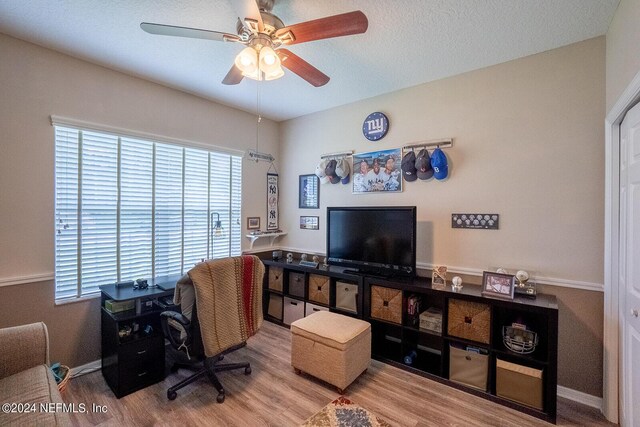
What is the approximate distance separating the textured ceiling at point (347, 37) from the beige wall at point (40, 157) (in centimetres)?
16

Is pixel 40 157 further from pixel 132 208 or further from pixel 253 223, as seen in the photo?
pixel 253 223

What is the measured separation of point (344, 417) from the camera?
1972 millimetres

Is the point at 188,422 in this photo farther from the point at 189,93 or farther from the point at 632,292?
the point at 189,93

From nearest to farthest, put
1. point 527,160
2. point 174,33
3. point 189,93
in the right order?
point 174,33
point 527,160
point 189,93

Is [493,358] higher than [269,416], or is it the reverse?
[493,358]

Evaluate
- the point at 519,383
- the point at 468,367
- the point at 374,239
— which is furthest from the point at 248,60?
the point at 519,383

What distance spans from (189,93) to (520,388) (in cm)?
410

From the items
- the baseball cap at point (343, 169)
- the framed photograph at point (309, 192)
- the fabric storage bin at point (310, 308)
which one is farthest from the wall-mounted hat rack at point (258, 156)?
the fabric storage bin at point (310, 308)

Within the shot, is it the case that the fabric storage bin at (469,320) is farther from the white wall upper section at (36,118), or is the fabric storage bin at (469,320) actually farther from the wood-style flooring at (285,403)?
the white wall upper section at (36,118)

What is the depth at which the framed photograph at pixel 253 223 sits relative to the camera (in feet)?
12.6

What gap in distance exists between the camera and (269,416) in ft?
6.52


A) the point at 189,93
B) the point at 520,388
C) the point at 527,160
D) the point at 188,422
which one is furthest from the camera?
the point at 189,93

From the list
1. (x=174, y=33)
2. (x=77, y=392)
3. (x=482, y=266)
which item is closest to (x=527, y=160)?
(x=482, y=266)

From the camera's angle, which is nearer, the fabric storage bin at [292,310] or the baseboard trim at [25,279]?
the baseboard trim at [25,279]
